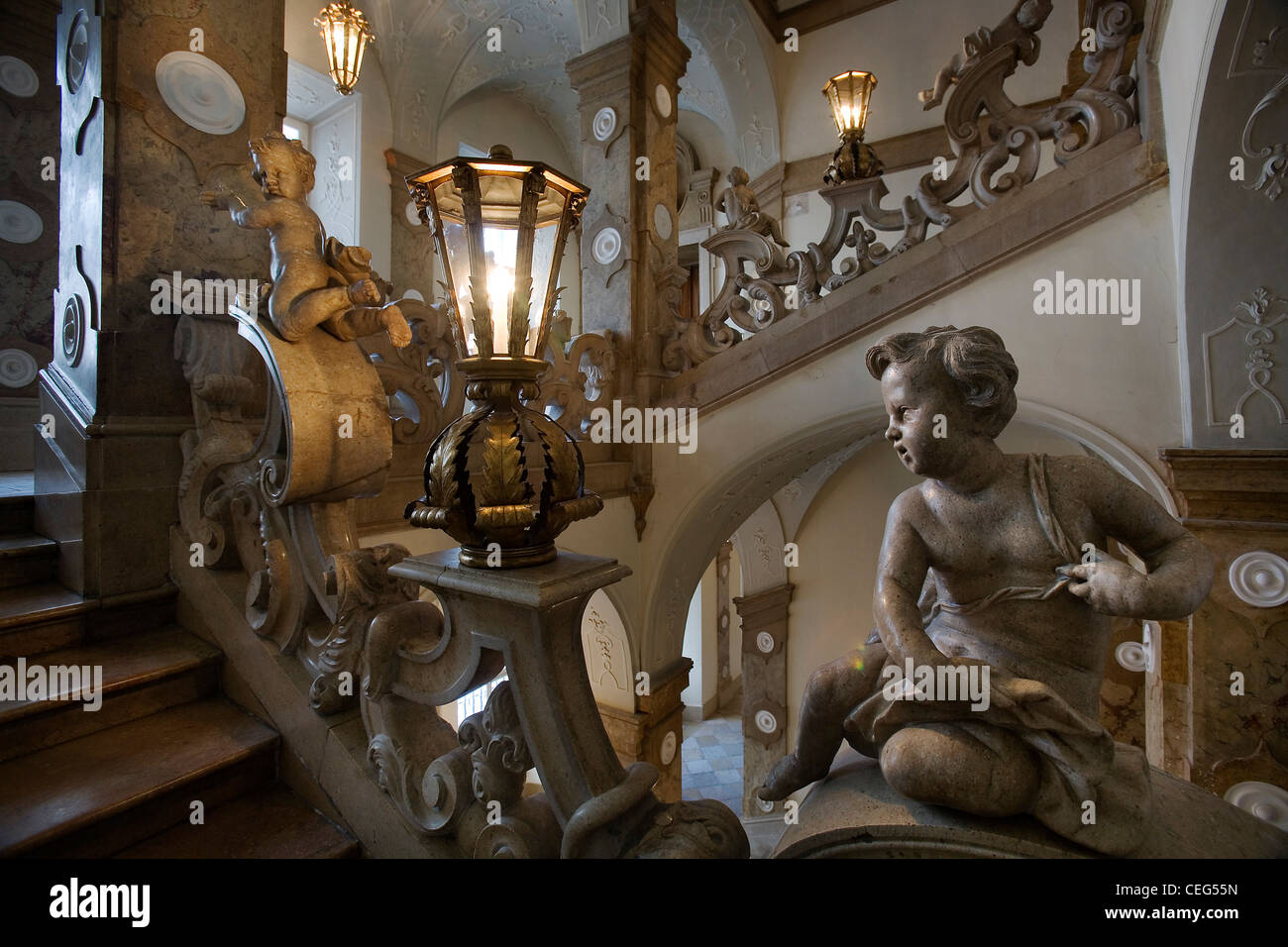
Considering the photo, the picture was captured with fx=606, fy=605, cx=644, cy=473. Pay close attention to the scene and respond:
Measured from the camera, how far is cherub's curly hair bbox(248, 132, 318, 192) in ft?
6.38

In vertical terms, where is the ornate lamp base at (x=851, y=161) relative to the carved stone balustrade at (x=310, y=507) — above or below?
above

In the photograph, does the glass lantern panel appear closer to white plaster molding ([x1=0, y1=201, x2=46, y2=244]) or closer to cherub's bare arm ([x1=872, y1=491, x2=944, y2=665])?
cherub's bare arm ([x1=872, y1=491, x2=944, y2=665])

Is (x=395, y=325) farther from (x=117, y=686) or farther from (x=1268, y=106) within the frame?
(x=1268, y=106)

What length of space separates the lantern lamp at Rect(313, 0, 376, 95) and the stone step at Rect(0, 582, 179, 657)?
4.13m

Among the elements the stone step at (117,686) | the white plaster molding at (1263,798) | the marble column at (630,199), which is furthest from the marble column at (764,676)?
the stone step at (117,686)

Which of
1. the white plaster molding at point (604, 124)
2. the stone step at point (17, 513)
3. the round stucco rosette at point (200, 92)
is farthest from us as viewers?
the white plaster molding at point (604, 124)

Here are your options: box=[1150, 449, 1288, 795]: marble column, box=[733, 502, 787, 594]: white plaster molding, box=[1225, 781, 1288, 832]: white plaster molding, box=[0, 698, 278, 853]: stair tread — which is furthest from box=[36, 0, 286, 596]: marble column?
box=[733, 502, 787, 594]: white plaster molding

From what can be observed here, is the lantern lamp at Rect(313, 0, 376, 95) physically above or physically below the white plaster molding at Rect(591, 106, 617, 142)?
above

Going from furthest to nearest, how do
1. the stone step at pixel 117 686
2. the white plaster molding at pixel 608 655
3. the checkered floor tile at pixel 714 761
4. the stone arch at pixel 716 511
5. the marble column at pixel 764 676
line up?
the checkered floor tile at pixel 714 761, the marble column at pixel 764 676, the white plaster molding at pixel 608 655, the stone arch at pixel 716 511, the stone step at pixel 117 686

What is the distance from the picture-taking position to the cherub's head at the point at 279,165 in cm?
194

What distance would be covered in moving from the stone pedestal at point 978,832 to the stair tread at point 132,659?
79.2 inches

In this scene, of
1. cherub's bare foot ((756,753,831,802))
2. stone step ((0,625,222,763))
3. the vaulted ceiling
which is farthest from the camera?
the vaulted ceiling

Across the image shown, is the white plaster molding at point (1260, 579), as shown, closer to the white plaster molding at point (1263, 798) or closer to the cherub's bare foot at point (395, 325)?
the white plaster molding at point (1263, 798)
